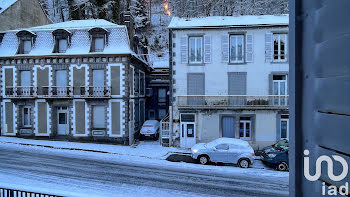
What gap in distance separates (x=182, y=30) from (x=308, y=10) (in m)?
18.1

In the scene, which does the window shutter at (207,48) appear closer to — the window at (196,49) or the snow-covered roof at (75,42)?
the window at (196,49)

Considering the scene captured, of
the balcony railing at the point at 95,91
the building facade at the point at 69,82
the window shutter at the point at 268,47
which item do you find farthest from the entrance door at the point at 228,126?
the balcony railing at the point at 95,91

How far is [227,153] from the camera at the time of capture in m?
14.6

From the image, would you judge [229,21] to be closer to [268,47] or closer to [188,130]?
[268,47]

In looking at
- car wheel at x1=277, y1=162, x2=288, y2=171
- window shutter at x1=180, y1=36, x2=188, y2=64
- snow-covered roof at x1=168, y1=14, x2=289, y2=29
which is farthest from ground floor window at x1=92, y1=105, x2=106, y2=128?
car wheel at x1=277, y1=162, x2=288, y2=171

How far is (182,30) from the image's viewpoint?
18.6 meters

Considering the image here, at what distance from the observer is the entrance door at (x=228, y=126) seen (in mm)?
18312

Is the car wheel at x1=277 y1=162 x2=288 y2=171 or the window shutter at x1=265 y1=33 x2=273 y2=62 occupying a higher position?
the window shutter at x1=265 y1=33 x2=273 y2=62

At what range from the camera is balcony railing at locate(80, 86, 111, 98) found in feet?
63.4

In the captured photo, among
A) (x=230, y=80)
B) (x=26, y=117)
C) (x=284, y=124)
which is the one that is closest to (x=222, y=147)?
(x=230, y=80)

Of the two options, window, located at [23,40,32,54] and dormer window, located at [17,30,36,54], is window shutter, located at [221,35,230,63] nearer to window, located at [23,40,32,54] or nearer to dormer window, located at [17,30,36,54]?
dormer window, located at [17,30,36,54]

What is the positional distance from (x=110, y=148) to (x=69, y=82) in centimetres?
717

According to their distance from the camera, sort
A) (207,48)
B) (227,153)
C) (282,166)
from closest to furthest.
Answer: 1. (282,166)
2. (227,153)
3. (207,48)

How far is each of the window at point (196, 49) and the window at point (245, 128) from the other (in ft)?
20.1
